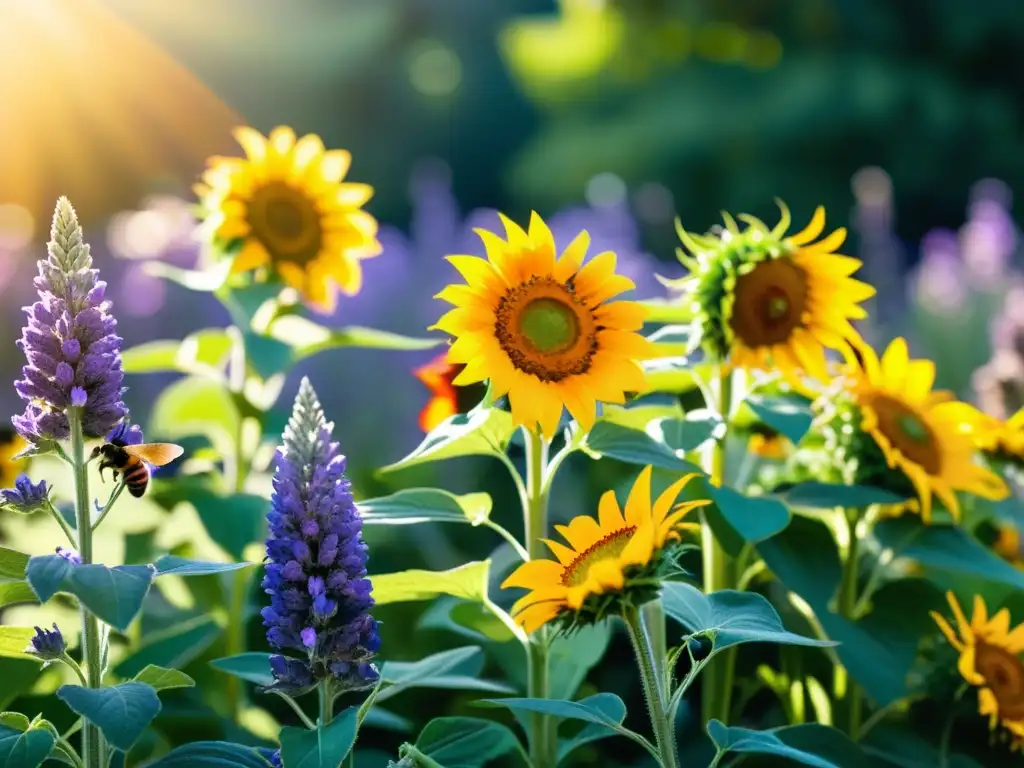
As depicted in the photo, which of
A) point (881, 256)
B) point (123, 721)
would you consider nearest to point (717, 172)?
point (881, 256)

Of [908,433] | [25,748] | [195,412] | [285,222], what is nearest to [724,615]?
[908,433]

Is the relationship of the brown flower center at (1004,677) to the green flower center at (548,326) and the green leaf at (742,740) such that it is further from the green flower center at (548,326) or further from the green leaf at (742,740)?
the green flower center at (548,326)

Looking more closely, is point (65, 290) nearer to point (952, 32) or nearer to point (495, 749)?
point (495, 749)

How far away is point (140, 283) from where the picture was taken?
3.13 metres

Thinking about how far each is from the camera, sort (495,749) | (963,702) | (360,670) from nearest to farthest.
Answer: (360,670)
(495,749)
(963,702)

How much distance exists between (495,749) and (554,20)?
429 inches

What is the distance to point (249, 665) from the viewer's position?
115 cm

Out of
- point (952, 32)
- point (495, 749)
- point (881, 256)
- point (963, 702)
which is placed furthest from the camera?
point (952, 32)

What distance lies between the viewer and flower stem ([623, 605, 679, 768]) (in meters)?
0.98

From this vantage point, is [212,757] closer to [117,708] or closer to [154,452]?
[117,708]

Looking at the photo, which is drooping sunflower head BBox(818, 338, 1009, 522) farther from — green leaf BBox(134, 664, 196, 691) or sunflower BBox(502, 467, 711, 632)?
green leaf BBox(134, 664, 196, 691)

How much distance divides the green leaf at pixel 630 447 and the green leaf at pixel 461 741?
0.28 meters

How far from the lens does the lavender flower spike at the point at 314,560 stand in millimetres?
975

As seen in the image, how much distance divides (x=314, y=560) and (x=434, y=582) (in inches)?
6.4
